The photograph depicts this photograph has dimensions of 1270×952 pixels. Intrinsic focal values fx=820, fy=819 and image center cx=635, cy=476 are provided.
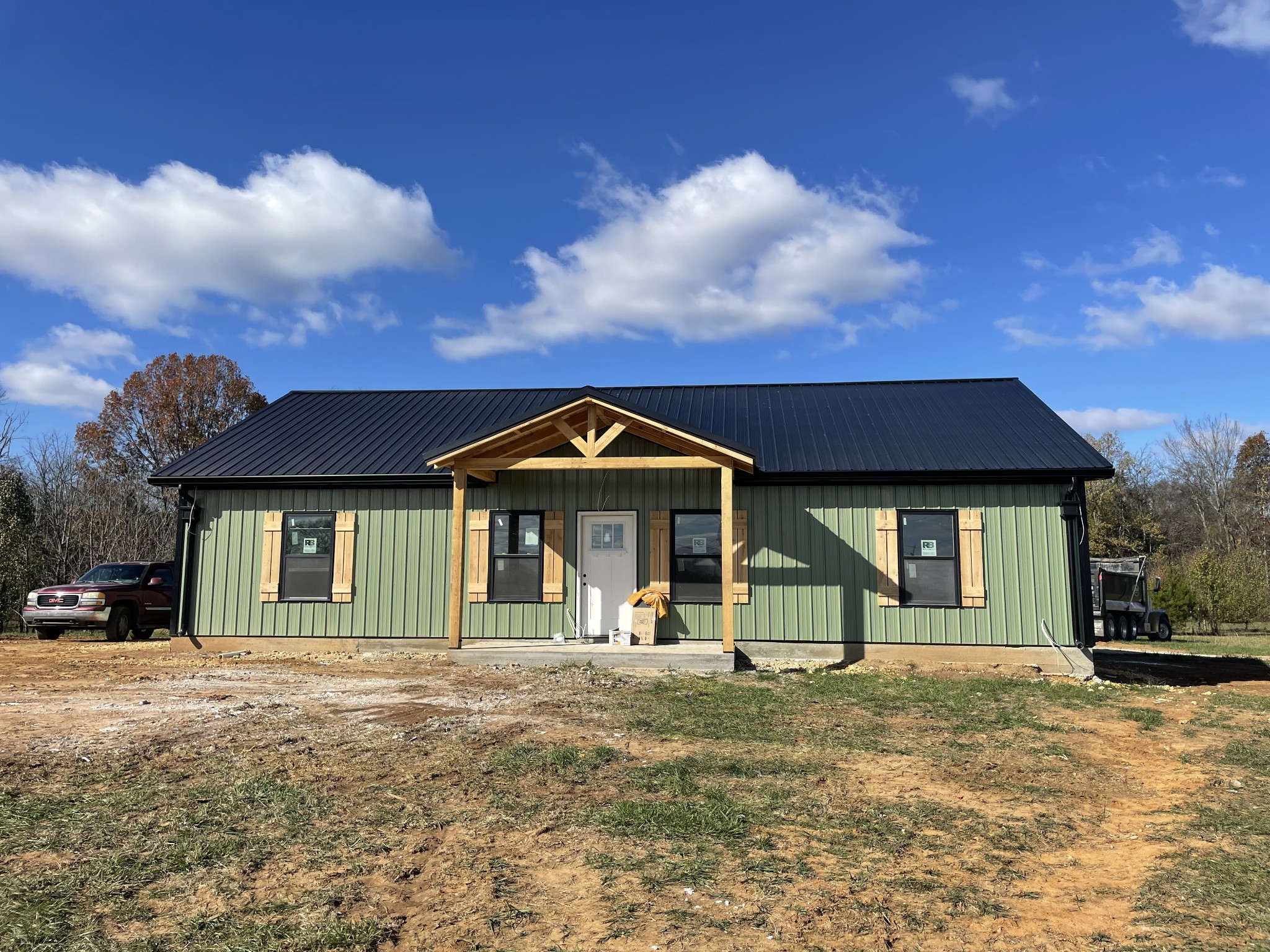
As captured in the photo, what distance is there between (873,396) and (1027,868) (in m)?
12.1

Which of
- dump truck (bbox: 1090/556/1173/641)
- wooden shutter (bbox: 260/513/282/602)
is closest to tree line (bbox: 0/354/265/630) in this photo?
wooden shutter (bbox: 260/513/282/602)

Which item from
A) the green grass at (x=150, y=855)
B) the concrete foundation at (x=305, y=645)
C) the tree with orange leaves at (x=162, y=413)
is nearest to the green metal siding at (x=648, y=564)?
the concrete foundation at (x=305, y=645)

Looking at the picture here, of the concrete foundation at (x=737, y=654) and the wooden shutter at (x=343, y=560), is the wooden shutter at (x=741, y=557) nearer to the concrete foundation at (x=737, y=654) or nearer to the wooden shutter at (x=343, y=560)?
the concrete foundation at (x=737, y=654)

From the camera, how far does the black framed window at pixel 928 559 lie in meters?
12.5

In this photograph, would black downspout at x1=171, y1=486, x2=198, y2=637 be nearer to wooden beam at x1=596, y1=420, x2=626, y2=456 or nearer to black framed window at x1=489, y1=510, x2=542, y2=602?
black framed window at x1=489, y1=510, x2=542, y2=602

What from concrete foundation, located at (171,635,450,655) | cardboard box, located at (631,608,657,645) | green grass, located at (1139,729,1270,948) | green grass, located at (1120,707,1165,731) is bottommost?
green grass, located at (1139,729,1270,948)

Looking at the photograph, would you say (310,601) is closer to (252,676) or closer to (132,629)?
(252,676)

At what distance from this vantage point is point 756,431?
1431cm

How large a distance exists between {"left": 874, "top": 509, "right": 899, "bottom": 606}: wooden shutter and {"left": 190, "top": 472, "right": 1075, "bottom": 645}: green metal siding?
10cm

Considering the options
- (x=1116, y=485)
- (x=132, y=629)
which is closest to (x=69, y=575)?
Result: (x=132, y=629)

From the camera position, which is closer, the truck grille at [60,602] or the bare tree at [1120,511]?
the truck grille at [60,602]

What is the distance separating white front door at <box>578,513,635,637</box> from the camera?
1316 cm

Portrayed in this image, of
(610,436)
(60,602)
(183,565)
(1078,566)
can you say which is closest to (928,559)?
(1078,566)

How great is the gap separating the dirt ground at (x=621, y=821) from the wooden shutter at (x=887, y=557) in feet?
10.9
